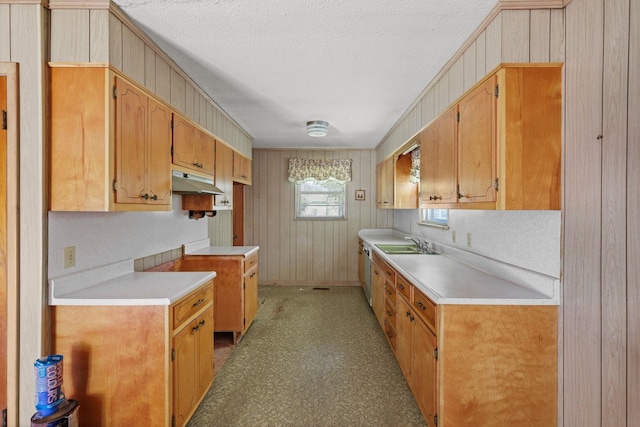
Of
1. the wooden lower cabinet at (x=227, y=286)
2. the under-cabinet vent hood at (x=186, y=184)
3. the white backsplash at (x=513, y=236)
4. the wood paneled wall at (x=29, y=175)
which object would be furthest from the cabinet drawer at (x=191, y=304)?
the white backsplash at (x=513, y=236)

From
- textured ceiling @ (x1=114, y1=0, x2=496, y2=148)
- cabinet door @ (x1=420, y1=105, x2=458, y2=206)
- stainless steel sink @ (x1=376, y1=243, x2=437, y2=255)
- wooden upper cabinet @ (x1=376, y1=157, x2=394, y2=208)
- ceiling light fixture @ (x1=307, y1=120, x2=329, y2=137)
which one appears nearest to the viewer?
textured ceiling @ (x1=114, y1=0, x2=496, y2=148)

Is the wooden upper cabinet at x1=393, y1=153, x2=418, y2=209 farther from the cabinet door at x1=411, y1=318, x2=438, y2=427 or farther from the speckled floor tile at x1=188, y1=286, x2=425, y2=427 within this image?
the cabinet door at x1=411, y1=318, x2=438, y2=427

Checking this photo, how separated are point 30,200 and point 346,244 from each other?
448 centimetres

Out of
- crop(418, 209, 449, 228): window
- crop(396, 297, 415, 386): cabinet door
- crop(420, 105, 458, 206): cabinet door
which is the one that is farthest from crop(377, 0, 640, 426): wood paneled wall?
crop(418, 209, 449, 228): window

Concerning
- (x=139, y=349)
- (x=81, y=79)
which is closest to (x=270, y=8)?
(x=81, y=79)

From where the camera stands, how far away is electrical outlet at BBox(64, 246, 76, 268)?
1.75 meters

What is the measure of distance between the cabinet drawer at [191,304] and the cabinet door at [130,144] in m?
0.69

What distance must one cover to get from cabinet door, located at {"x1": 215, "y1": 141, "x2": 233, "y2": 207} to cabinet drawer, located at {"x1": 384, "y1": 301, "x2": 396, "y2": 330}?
2116 millimetres

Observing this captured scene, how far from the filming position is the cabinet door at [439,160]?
215 cm

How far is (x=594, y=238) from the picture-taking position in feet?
4.63

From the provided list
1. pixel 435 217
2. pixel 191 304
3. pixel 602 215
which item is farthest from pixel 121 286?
pixel 435 217

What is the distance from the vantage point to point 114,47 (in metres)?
1.72

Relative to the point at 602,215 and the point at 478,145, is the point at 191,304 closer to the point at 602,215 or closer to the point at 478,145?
the point at 478,145

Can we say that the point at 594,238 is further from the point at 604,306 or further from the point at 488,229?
the point at 488,229
